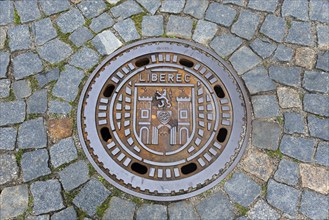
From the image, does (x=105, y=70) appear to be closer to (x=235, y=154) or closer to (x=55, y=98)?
(x=55, y=98)

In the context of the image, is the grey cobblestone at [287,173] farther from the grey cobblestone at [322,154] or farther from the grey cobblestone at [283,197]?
the grey cobblestone at [322,154]

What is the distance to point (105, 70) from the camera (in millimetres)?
2863

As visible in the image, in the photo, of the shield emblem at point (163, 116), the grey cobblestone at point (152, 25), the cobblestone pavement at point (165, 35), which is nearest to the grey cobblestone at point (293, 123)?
the cobblestone pavement at point (165, 35)

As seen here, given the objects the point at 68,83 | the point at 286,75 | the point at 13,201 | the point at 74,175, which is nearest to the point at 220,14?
the point at 286,75

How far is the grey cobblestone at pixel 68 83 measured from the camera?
279cm

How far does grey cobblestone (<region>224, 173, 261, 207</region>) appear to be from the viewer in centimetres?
254

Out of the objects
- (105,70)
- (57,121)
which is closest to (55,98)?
(57,121)

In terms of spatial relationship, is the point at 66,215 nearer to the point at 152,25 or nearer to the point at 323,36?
the point at 152,25

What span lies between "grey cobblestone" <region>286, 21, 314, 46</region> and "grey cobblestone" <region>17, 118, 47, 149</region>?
1.96 meters

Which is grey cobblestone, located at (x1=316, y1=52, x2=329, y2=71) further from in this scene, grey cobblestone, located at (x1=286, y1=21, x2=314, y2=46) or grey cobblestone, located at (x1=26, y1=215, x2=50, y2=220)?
grey cobblestone, located at (x1=26, y1=215, x2=50, y2=220)

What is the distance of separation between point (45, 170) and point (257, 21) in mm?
1945

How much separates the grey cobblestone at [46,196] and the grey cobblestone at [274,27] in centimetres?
192

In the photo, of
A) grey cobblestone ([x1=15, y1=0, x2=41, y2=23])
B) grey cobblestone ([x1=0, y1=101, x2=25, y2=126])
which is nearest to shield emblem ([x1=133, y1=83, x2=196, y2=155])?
grey cobblestone ([x1=0, y1=101, x2=25, y2=126])

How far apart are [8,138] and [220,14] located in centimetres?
184
